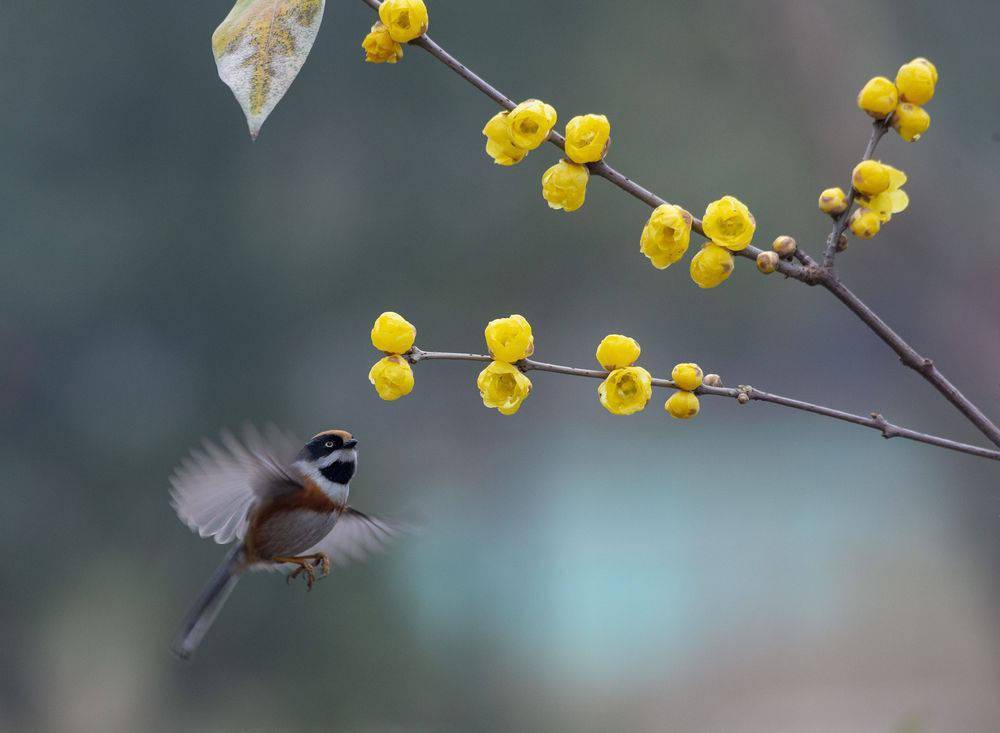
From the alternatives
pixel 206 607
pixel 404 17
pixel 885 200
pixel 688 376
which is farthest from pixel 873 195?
pixel 206 607

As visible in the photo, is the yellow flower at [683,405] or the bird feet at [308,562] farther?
the bird feet at [308,562]

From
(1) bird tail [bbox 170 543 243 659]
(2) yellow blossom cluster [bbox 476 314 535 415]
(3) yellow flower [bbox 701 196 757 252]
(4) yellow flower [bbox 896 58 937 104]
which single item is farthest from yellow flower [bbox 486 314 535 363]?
(1) bird tail [bbox 170 543 243 659]

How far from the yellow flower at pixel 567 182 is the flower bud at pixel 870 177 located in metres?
0.13

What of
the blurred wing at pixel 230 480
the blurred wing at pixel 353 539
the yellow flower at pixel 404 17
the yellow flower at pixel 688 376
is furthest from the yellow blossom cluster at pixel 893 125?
the blurred wing at pixel 353 539

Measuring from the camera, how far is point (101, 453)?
9.28 feet

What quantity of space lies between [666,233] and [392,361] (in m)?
0.16

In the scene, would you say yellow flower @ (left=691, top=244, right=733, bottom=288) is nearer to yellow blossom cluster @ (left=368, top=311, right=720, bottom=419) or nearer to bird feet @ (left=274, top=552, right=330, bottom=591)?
yellow blossom cluster @ (left=368, top=311, right=720, bottom=419)

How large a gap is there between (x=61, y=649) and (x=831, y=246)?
287cm

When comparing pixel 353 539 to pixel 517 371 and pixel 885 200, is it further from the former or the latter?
pixel 885 200

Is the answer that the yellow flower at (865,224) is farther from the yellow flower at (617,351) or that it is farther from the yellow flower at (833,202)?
the yellow flower at (617,351)

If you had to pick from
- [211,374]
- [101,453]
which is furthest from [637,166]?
[101,453]

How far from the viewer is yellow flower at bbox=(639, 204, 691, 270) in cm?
50

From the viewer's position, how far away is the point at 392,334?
55 cm

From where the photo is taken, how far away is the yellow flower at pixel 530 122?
503mm
